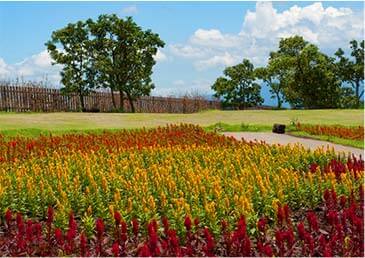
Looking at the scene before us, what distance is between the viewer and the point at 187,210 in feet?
20.9

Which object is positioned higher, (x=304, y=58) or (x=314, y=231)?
(x=304, y=58)

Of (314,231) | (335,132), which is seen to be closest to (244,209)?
(314,231)

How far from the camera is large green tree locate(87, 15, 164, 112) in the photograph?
43.1 m

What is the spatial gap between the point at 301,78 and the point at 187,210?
138ft

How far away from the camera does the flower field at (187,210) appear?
5.73m

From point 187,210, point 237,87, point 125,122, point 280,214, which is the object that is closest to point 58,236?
Answer: point 187,210

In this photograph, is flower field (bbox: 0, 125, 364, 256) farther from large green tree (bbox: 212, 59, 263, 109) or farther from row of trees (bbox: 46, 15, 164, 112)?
large green tree (bbox: 212, 59, 263, 109)

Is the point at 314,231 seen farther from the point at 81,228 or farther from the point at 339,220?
the point at 81,228

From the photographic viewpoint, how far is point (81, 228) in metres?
6.68

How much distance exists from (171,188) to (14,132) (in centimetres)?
Result: 1289

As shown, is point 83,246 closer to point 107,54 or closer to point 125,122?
point 125,122

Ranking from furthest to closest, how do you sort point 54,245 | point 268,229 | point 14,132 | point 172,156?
point 14,132
point 172,156
point 268,229
point 54,245

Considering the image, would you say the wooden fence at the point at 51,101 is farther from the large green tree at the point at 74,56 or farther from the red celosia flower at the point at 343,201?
the red celosia flower at the point at 343,201

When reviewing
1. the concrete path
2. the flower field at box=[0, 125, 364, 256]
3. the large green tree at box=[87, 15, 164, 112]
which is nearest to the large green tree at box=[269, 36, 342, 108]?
the large green tree at box=[87, 15, 164, 112]
